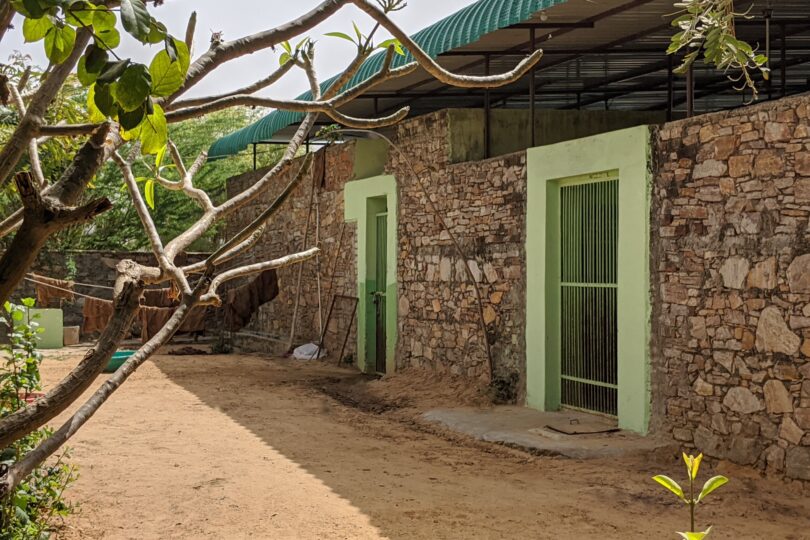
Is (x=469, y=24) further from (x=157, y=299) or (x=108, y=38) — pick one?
(x=157, y=299)

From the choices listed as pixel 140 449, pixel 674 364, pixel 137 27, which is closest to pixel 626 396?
pixel 674 364

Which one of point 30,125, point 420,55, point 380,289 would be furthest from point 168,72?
point 380,289

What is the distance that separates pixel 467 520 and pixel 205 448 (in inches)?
120

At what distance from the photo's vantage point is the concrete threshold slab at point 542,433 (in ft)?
24.8

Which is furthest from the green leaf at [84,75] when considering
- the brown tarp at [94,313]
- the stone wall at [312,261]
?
the brown tarp at [94,313]

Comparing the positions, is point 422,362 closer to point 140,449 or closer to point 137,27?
point 140,449

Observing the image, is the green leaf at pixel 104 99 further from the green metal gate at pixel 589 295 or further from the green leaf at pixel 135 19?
the green metal gate at pixel 589 295

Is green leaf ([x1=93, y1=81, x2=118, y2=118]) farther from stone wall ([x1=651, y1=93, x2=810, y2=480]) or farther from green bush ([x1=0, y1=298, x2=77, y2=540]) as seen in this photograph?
stone wall ([x1=651, y1=93, x2=810, y2=480])

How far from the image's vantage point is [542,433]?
8336 millimetres

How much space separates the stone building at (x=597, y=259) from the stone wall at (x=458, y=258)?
0.03 meters

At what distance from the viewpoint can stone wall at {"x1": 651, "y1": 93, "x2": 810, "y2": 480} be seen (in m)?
6.51

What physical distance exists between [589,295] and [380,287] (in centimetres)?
469

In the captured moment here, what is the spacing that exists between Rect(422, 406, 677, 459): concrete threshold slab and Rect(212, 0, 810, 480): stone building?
0.19 m

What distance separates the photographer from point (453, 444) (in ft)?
27.8
